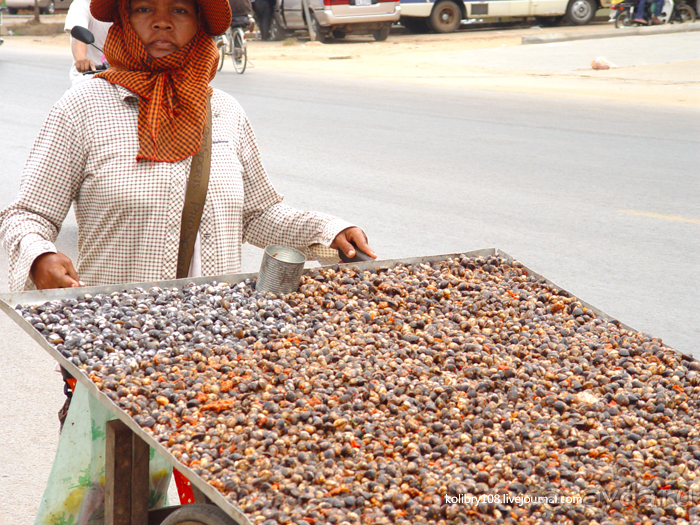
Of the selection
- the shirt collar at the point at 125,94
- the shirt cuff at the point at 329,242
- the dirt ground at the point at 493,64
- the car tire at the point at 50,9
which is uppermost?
the car tire at the point at 50,9

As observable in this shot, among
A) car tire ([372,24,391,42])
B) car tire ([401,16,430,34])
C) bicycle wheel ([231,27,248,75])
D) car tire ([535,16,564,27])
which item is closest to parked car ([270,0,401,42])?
car tire ([372,24,391,42])

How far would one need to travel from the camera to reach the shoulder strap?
2.25 meters

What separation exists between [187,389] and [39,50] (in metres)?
20.6

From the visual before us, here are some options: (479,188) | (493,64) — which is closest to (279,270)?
(479,188)

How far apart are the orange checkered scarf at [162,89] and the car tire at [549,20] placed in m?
21.5

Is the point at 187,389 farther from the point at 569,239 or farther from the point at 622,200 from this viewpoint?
the point at 622,200

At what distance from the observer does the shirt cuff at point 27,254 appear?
2.02 m

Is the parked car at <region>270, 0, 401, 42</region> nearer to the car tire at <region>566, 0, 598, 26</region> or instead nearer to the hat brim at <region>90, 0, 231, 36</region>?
the car tire at <region>566, 0, 598, 26</region>

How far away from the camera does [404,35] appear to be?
22062mm

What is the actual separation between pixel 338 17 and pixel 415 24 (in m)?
3.60

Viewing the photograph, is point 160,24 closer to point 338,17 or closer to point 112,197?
point 112,197

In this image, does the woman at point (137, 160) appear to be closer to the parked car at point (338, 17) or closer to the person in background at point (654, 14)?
the parked car at point (338, 17)

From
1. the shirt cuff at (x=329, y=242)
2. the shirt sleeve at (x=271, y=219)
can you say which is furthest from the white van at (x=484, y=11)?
the shirt cuff at (x=329, y=242)

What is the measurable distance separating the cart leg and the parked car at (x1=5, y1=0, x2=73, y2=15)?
31.5 m
